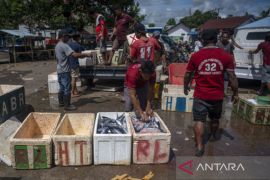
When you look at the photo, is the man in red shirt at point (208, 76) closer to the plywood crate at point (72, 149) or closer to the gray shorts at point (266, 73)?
the plywood crate at point (72, 149)

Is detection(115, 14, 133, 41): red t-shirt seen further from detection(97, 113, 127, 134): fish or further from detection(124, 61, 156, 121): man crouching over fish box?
detection(97, 113, 127, 134): fish

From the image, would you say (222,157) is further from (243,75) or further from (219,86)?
(243,75)

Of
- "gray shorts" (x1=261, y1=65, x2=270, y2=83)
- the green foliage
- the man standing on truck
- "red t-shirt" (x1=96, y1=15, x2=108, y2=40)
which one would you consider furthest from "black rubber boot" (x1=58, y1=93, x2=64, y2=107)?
the green foliage

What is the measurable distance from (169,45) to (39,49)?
441 inches

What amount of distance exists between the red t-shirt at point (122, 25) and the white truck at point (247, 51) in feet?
13.4

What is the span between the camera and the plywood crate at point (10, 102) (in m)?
5.06

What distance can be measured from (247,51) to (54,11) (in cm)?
1612

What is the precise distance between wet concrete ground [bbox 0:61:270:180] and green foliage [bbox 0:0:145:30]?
13.0 meters

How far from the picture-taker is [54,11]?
20.3 metres

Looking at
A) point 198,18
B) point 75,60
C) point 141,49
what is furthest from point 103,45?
point 198,18

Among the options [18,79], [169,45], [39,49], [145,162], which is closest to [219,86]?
[145,162]

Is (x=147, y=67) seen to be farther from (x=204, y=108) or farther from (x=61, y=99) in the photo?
(x=61, y=99)

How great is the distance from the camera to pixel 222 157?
4.24m

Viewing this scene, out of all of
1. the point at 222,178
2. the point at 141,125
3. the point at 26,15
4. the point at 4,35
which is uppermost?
the point at 26,15
